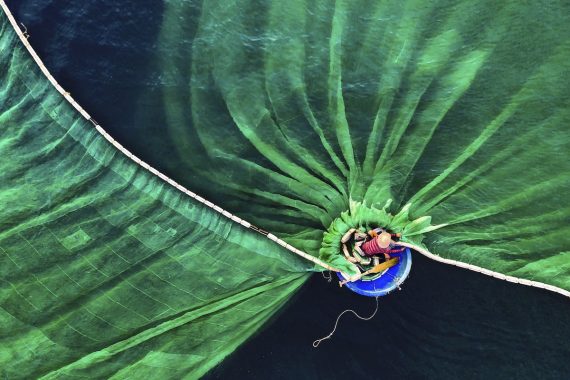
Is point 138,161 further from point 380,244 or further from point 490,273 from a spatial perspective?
point 490,273

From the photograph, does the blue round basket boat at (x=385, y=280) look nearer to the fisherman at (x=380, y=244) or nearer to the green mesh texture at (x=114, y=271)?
the fisherman at (x=380, y=244)

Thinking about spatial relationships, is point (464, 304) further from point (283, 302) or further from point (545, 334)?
point (283, 302)

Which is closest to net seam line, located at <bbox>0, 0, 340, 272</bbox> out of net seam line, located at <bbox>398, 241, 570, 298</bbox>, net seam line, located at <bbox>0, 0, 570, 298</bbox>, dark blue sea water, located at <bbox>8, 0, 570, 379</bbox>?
net seam line, located at <bbox>0, 0, 570, 298</bbox>

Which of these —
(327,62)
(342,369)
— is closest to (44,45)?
(327,62)

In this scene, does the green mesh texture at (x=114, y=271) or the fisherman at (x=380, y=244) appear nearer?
the fisherman at (x=380, y=244)

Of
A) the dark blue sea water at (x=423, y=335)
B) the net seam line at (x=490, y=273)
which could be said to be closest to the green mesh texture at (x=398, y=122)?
the net seam line at (x=490, y=273)

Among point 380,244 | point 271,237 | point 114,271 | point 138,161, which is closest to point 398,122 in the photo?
point 380,244
